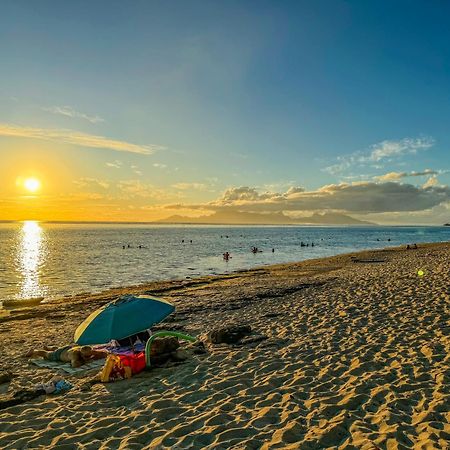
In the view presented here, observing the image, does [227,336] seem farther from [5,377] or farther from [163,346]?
[5,377]

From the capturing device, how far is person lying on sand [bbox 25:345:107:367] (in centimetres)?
1073

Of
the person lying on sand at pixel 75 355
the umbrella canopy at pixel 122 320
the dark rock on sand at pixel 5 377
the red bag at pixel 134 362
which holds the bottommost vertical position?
the dark rock on sand at pixel 5 377

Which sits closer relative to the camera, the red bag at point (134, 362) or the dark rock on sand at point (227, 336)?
the red bag at point (134, 362)

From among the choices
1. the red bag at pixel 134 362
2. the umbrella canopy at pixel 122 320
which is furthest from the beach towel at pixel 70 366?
the umbrella canopy at pixel 122 320

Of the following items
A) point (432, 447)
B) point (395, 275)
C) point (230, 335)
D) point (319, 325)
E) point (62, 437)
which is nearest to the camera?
point (432, 447)

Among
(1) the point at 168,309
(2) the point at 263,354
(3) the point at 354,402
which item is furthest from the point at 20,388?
(3) the point at 354,402

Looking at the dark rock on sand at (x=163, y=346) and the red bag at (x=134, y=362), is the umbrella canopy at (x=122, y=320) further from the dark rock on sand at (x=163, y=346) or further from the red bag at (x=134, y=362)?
the dark rock on sand at (x=163, y=346)

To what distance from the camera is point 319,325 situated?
12.8m

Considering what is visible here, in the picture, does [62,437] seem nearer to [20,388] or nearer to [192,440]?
[192,440]

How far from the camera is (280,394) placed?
760 centimetres

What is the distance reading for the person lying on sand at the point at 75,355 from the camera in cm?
1073

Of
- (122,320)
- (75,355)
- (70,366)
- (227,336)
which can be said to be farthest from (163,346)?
(70,366)

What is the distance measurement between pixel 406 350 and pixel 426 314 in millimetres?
4139

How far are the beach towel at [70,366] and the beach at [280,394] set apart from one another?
0.35 metres
